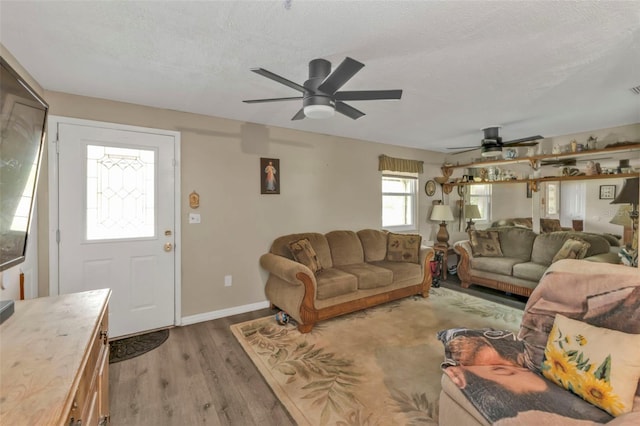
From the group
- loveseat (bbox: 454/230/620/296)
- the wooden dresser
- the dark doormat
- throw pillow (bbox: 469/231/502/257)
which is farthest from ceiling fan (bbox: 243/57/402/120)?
throw pillow (bbox: 469/231/502/257)

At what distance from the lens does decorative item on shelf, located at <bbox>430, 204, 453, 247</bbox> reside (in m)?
5.19

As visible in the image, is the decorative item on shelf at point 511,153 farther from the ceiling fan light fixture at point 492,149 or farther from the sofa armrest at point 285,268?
the sofa armrest at point 285,268

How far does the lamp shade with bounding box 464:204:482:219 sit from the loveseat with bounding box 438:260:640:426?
385 cm

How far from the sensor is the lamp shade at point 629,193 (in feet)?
11.5

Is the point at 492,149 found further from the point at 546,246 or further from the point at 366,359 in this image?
the point at 366,359

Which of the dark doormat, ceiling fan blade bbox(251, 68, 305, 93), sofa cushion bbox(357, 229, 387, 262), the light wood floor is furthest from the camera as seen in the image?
sofa cushion bbox(357, 229, 387, 262)

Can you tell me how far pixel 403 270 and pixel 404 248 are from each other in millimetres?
437

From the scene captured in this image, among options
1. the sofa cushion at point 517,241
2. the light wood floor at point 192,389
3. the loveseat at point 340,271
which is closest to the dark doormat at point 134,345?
the light wood floor at point 192,389

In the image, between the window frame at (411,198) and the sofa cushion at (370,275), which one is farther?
the window frame at (411,198)

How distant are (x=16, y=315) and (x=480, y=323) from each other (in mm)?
3853

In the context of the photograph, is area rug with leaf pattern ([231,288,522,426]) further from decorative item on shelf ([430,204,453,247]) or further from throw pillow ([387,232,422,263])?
decorative item on shelf ([430,204,453,247])

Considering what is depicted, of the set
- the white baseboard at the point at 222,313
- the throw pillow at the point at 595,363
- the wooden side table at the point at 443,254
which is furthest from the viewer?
the wooden side table at the point at 443,254

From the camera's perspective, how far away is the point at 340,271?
3.62 m

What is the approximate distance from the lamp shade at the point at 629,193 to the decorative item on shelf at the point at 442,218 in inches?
83.5
